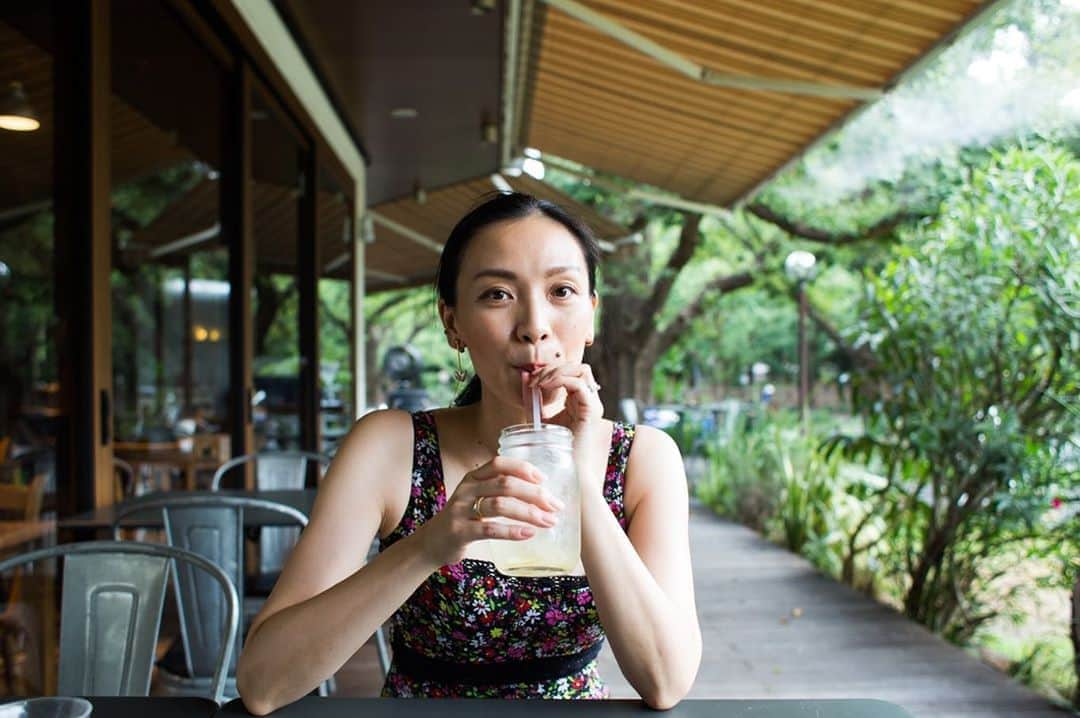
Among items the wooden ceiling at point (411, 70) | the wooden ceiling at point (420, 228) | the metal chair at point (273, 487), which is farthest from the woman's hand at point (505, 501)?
the wooden ceiling at point (420, 228)

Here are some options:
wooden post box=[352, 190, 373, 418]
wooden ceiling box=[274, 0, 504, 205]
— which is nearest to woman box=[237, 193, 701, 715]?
wooden ceiling box=[274, 0, 504, 205]

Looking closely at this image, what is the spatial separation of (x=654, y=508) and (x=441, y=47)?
4.32m

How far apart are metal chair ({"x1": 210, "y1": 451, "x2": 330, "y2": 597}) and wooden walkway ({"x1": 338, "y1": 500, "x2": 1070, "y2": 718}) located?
528 millimetres

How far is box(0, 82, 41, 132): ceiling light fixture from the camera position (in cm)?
280

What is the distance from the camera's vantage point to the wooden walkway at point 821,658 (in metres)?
3.43

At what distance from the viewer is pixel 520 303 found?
1.20 m

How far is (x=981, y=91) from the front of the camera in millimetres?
11047

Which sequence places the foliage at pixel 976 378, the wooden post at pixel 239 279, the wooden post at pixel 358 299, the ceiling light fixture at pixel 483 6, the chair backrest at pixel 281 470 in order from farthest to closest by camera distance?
the wooden post at pixel 358 299
the wooden post at pixel 239 279
the ceiling light fixture at pixel 483 6
the foliage at pixel 976 378
the chair backrest at pixel 281 470

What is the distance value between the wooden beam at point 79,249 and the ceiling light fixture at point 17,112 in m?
0.12

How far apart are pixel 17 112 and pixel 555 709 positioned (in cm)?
263

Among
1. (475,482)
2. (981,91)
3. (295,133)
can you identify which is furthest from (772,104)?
(981,91)

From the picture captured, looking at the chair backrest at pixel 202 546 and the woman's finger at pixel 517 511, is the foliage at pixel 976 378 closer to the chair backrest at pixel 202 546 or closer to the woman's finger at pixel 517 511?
the chair backrest at pixel 202 546

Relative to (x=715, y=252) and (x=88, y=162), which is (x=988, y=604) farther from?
(x=715, y=252)

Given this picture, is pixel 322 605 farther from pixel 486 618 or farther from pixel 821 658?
pixel 821 658
